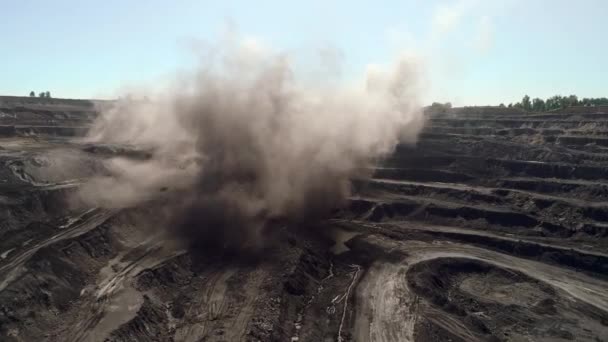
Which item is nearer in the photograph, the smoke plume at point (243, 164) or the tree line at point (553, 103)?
the smoke plume at point (243, 164)

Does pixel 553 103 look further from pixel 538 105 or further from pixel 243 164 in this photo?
pixel 243 164

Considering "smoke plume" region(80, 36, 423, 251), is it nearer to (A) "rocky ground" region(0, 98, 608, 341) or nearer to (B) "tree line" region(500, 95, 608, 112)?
(A) "rocky ground" region(0, 98, 608, 341)

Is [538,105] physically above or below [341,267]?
above

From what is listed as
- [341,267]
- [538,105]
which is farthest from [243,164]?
[538,105]

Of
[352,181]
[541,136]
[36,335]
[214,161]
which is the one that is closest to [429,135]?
[541,136]

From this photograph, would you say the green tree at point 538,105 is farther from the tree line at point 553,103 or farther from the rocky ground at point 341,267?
the rocky ground at point 341,267

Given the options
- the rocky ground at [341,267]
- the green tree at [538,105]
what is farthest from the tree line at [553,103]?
the rocky ground at [341,267]

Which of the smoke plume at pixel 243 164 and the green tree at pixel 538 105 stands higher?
the green tree at pixel 538 105

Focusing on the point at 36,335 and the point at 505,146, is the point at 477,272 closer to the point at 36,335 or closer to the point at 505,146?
the point at 36,335
